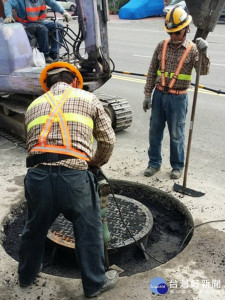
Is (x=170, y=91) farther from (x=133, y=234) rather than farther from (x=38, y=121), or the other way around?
(x=38, y=121)

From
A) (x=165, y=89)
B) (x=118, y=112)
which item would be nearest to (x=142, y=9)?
(x=118, y=112)

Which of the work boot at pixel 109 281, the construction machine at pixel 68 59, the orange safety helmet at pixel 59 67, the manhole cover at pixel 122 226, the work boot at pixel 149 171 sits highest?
the orange safety helmet at pixel 59 67

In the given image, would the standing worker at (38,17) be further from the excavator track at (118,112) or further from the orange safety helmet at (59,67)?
the orange safety helmet at (59,67)

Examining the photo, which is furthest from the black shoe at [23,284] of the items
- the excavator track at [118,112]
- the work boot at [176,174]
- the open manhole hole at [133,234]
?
the excavator track at [118,112]

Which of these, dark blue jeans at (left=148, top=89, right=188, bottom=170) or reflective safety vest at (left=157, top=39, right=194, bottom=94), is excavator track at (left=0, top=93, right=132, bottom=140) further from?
reflective safety vest at (left=157, top=39, right=194, bottom=94)

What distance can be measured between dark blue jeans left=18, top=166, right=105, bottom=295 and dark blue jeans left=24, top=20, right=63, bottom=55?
4.51m

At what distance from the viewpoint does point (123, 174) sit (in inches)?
239

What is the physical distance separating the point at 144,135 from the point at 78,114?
4361mm

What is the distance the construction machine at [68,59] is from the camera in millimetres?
6695

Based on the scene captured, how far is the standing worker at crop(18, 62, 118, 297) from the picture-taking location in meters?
3.33

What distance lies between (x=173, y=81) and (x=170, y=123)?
58cm

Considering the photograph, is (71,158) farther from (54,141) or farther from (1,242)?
(1,242)

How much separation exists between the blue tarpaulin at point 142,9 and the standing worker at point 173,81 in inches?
948

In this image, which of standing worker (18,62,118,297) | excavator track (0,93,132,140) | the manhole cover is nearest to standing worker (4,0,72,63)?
excavator track (0,93,132,140)
